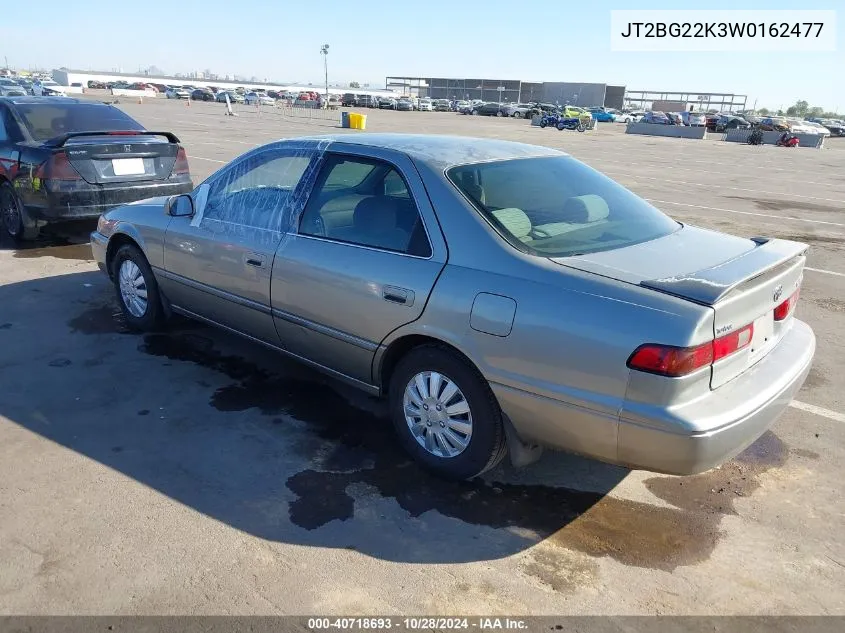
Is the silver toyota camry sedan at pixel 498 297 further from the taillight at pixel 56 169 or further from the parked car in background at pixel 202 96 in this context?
the parked car in background at pixel 202 96

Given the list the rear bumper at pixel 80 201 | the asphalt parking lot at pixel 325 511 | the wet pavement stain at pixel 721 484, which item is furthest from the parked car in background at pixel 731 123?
the asphalt parking lot at pixel 325 511

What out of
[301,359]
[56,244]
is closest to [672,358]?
[301,359]

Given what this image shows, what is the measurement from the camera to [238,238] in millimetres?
4176

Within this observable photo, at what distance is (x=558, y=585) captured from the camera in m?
2.67

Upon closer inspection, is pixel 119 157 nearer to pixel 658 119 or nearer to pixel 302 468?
pixel 302 468

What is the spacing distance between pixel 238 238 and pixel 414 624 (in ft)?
8.73

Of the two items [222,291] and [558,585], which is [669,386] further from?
[222,291]

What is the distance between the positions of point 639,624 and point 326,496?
1.52m

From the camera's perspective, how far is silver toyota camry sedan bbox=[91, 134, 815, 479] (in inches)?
104

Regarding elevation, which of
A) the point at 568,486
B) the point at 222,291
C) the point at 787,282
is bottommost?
the point at 568,486

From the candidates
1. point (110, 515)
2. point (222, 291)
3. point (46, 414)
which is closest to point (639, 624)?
point (110, 515)

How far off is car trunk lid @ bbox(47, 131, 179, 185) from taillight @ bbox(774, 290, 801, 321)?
675 cm

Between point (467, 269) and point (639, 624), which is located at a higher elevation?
point (467, 269)

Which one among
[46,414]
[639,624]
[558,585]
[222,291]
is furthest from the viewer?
[222,291]
